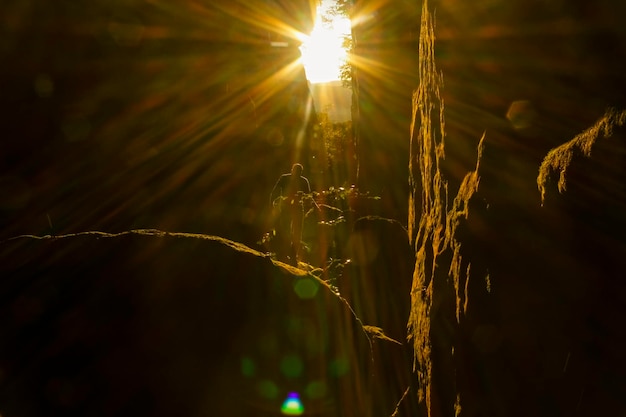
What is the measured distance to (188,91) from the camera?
8023 mm

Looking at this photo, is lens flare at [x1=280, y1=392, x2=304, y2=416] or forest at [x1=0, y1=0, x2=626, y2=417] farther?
lens flare at [x1=280, y1=392, x2=304, y2=416]

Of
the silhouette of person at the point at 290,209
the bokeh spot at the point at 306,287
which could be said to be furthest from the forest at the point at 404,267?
the silhouette of person at the point at 290,209

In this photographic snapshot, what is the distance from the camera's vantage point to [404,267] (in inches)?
218

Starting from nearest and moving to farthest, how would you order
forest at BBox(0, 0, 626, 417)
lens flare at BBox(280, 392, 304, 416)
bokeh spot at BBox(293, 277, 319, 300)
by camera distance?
forest at BBox(0, 0, 626, 417) → lens flare at BBox(280, 392, 304, 416) → bokeh spot at BBox(293, 277, 319, 300)

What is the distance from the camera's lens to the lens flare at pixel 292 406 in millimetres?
2293

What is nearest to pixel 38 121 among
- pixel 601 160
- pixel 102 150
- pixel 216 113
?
pixel 102 150

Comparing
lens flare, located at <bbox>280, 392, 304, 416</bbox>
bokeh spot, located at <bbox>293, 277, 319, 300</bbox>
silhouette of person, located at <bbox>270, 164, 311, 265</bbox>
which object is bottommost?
silhouette of person, located at <bbox>270, 164, 311, 265</bbox>

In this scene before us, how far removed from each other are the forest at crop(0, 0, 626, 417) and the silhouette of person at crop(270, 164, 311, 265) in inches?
140

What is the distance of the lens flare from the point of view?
2.29 metres

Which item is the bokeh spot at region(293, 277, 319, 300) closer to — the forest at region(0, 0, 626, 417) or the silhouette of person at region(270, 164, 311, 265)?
the forest at region(0, 0, 626, 417)

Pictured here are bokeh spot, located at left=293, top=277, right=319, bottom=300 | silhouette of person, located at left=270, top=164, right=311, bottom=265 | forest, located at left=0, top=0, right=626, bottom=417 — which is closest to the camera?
forest, located at left=0, top=0, right=626, bottom=417

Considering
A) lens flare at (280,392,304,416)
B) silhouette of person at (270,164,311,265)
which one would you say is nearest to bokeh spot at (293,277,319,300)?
lens flare at (280,392,304,416)

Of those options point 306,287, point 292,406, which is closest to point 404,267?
point 306,287

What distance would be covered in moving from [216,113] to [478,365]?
7.91 m
